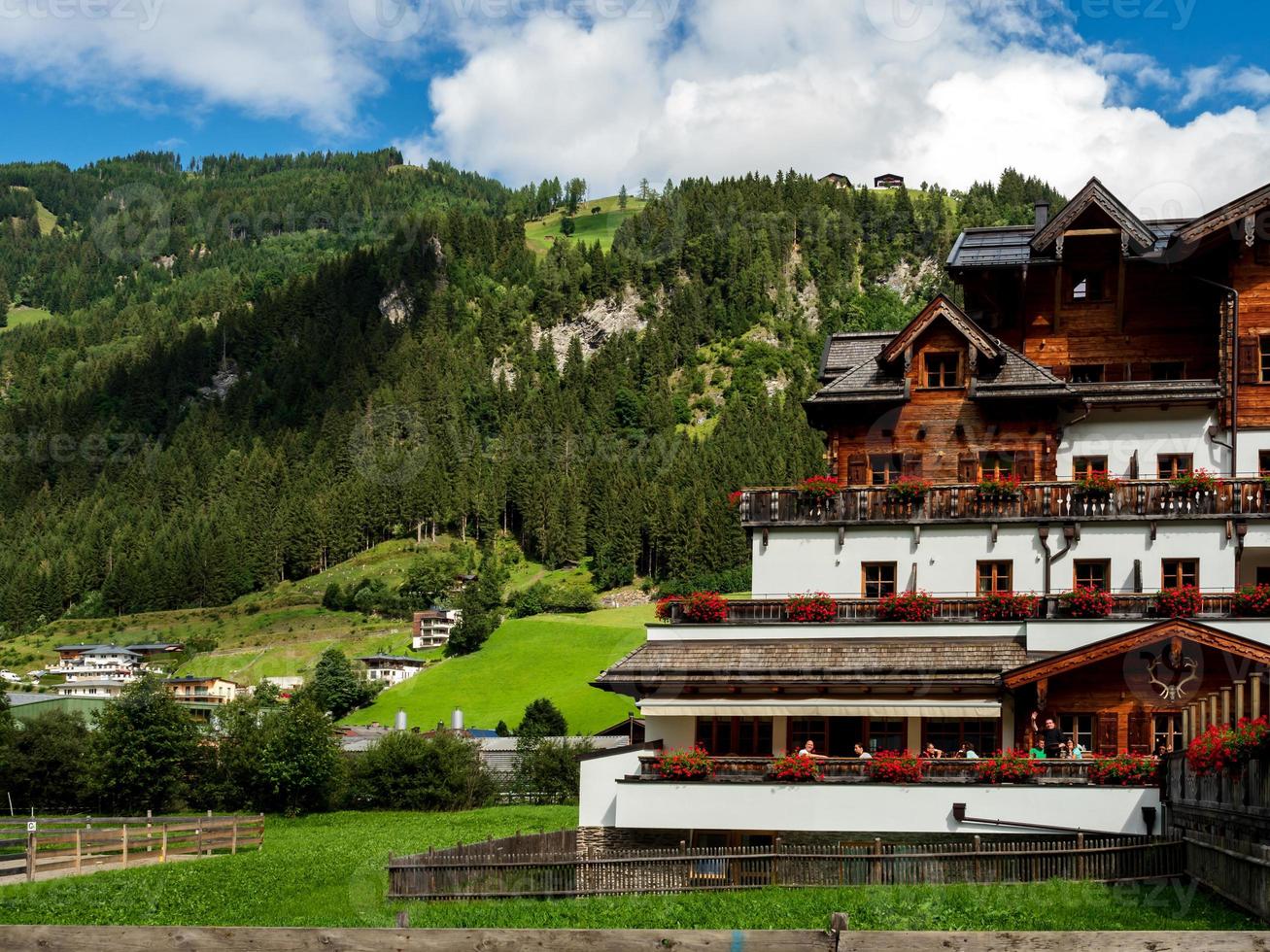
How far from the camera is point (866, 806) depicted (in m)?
35.7

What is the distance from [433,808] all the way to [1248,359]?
46.4 metres

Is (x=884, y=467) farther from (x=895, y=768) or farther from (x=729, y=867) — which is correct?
(x=729, y=867)

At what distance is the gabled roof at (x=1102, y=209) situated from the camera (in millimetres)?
46125

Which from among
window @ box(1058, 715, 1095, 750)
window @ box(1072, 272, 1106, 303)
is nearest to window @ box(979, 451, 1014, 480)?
window @ box(1072, 272, 1106, 303)

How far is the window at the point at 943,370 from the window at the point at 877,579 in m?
5.78

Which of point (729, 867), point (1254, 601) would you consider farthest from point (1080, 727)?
point (729, 867)

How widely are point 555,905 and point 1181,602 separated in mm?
18689

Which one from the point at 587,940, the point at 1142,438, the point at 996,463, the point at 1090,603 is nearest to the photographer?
the point at 587,940

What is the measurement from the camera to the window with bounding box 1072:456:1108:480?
45312 millimetres

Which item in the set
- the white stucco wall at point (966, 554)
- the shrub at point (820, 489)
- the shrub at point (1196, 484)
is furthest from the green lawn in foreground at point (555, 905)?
the shrub at point (1196, 484)

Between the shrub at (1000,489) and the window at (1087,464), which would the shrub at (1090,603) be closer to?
the shrub at (1000,489)

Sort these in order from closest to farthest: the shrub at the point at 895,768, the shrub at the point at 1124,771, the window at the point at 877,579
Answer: the shrub at the point at 1124,771
the shrub at the point at 895,768
the window at the point at 877,579

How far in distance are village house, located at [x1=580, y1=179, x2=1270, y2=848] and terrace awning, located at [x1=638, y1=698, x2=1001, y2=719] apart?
58mm

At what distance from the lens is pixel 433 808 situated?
76500 millimetres
